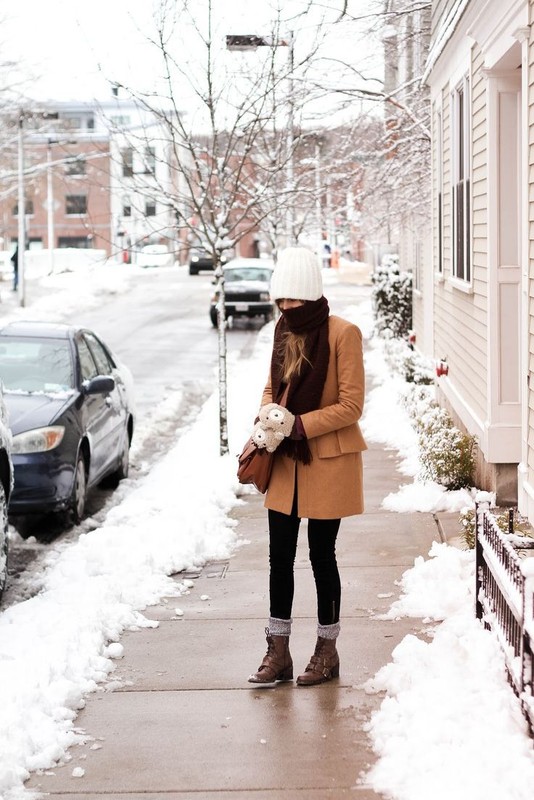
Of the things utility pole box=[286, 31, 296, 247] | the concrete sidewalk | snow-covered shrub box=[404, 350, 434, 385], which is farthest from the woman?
snow-covered shrub box=[404, 350, 434, 385]

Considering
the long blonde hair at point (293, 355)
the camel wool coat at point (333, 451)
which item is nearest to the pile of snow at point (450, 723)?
the camel wool coat at point (333, 451)

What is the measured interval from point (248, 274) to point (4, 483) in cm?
2853

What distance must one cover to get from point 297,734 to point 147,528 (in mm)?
3680

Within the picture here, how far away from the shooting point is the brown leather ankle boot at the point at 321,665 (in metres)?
5.36

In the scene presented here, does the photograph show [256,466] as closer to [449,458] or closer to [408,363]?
[449,458]

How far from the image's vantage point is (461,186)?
10703 millimetres

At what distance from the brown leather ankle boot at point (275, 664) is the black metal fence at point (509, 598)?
0.87 m

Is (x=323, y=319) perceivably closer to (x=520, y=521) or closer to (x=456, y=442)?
(x=520, y=521)

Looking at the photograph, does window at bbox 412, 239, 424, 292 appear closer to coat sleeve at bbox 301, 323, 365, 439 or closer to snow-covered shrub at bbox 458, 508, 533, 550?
snow-covered shrub at bbox 458, 508, 533, 550

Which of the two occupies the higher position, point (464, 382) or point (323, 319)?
point (323, 319)

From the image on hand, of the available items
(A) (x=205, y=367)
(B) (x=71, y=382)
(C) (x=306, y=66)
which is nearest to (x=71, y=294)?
(A) (x=205, y=367)

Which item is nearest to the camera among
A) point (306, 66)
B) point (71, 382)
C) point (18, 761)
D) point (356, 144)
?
point (18, 761)

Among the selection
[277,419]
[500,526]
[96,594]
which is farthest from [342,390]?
[96,594]

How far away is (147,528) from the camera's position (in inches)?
328
